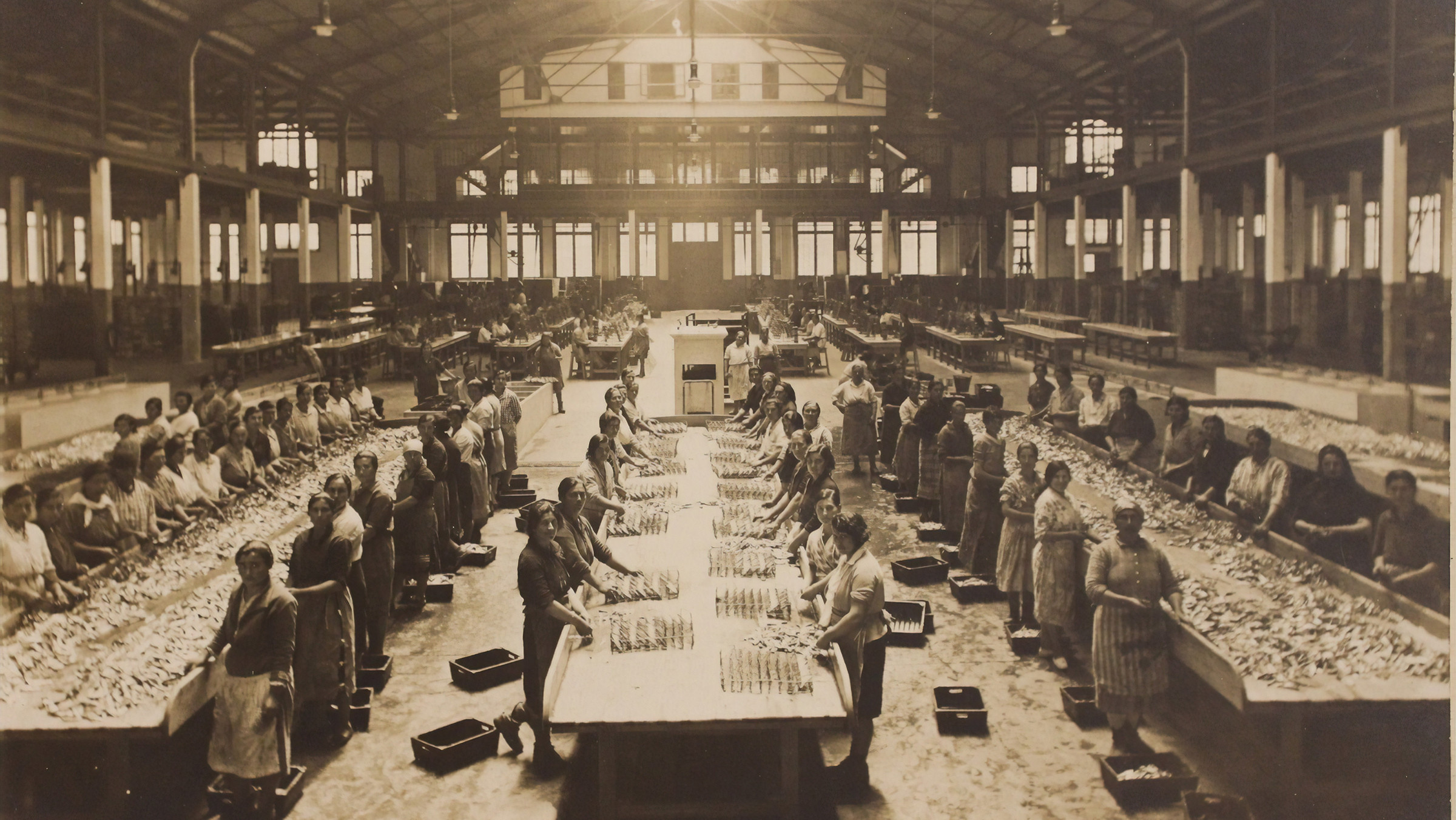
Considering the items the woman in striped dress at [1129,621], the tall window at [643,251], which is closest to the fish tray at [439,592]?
the woman in striped dress at [1129,621]

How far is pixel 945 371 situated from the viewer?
2370cm

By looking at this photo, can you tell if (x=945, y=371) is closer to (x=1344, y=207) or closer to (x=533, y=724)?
(x=1344, y=207)

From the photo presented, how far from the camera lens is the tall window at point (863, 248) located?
131 ft

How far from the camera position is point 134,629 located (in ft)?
22.4

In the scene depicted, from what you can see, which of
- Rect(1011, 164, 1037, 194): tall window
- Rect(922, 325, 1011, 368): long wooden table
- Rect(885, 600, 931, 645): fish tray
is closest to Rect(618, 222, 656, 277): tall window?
Rect(1011, 164, 1037, 194): tall window

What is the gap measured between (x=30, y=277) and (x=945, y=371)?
19.7 metres

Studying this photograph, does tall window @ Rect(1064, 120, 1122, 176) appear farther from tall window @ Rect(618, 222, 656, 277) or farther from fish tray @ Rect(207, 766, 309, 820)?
fish tray @ Rect(207, 766, 309, 820)

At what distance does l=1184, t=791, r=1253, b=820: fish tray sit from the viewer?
5.77 metres

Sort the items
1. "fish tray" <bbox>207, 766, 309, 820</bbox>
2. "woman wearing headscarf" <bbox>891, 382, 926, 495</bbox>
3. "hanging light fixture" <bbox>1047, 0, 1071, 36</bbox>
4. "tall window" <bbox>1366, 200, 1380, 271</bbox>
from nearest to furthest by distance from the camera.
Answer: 1. "fish tray" <bbox>207, 766, 309, 820</bbox>
2. "woman wearing headscarf" <bbox>891, 382, 926, 495</bbox>
3. "hanging light fixture" <bbox>1047, 0, 1071, 36</bbox>
4. "tall window" <bbox>1366, 200, 1380, 271</bbox>

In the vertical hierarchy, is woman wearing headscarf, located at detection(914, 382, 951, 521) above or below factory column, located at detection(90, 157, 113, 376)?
below

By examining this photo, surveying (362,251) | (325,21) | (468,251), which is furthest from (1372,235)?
(362,251)

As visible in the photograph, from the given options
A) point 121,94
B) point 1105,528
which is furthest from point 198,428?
point 121,94

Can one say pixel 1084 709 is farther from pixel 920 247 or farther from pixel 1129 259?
pixel 920 247

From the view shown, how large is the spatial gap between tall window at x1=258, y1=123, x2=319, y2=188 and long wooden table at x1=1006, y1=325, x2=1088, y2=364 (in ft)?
70.8
